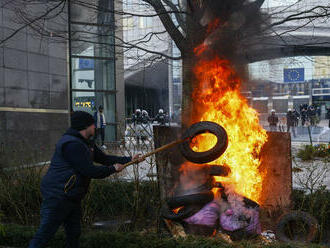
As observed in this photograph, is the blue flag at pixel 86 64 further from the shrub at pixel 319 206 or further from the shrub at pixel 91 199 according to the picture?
the shrub at pixel 319 206

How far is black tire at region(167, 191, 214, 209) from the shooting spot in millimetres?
4539

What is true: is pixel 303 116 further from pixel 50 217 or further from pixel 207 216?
pixel 50 217

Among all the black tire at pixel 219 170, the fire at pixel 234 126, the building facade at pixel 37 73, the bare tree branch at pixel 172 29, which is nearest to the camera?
the black tire at pixel 219 170

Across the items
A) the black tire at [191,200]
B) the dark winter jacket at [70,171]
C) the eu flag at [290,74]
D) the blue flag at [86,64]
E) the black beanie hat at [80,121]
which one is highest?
the blue flag at [86,64]

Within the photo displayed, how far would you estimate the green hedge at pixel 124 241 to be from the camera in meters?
3.69

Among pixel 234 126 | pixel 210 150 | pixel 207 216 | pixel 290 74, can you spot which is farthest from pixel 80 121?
pixel 290 74

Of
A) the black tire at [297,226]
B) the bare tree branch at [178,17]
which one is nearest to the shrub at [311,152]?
the bare tree branch at [178,17]

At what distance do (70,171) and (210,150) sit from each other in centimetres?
182

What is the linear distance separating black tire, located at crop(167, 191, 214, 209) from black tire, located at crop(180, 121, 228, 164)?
0.48 meters

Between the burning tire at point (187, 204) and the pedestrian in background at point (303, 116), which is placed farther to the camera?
the pedestrian in background at point (303, 116)

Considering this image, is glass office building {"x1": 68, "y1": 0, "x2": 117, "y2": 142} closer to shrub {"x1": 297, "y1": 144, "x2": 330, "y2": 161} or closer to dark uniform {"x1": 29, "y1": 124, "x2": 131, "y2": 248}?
shrub {"x1": 297, "y1": 144, "x2": 330, "y2": 161}

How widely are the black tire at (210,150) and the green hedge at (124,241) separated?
102cm

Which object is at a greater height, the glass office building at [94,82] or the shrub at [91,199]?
the glass office building at [94,82]

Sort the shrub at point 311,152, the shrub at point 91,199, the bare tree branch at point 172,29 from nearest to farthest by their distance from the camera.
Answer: the shrub at point 91,199
the bare tree branch at point 172,29
the shrub at point 311,152
